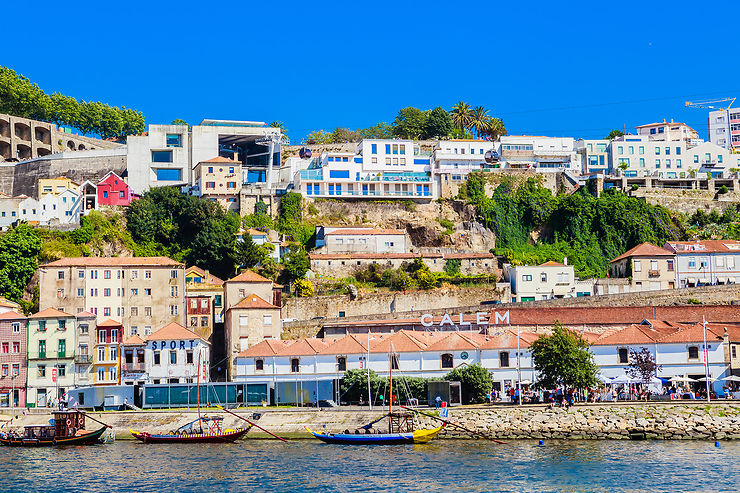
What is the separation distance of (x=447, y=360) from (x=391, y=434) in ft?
38.8

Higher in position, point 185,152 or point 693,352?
point 185,152

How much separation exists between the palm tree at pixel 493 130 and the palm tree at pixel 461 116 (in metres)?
2.43

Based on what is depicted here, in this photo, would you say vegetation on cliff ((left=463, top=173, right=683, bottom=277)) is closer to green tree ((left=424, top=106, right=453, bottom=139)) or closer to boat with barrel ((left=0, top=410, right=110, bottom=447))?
green tree ((left=424, top=106, right=453, bottom=139))

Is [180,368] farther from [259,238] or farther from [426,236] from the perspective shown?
[426,236]

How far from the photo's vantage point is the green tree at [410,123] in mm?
131875

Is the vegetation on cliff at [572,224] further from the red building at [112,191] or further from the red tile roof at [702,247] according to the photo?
the red building at [112,191]

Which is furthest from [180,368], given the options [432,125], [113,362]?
[432,125]

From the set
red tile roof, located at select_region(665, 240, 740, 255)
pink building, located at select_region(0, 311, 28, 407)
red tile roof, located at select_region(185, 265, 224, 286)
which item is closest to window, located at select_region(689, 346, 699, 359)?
red tile roof, located at select_region(665, 240, 740, 255)

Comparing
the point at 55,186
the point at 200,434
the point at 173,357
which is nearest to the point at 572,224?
the point at 173,357

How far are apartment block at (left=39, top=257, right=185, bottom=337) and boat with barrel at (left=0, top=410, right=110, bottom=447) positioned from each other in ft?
57.3

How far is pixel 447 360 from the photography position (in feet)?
235

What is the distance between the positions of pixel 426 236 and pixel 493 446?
43.7m

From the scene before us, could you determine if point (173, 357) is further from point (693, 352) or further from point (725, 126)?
point (725, 126)

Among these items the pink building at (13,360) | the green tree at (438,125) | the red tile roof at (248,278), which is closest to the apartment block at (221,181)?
the red tile roof at (248,278)
